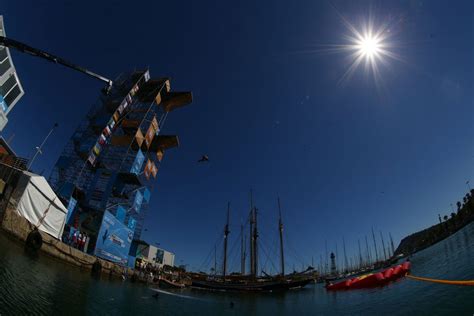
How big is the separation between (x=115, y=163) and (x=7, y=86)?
1685cm

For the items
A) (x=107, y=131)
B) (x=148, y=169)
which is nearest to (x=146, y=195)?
(x=148, y=169)

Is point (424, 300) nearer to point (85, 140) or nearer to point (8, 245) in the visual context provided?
point (8, 245)

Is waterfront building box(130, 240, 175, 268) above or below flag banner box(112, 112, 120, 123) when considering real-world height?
below

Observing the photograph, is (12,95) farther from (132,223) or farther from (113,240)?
(132,223)

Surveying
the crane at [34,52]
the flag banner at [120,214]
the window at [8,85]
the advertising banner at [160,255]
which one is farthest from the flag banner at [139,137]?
the advertising banner at [160,255]

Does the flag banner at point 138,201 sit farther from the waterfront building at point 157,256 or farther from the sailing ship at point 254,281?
the waterfront building at point 157,256

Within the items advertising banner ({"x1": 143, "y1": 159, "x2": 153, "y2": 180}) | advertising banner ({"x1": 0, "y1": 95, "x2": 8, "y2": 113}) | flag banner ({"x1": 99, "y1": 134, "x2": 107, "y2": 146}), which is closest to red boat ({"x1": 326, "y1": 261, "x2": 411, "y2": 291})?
advertising banner ({"x1": 143, "y1": 159, "x2": 153, "y2": 180})

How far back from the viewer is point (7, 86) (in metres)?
28.5

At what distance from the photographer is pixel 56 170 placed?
3291cm

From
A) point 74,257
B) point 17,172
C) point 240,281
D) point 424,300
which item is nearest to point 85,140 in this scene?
point 17,172

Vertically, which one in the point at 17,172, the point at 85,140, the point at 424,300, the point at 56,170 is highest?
the point at 85,140

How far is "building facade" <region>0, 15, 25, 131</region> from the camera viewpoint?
26.0 meters

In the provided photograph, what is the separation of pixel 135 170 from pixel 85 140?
369 inches

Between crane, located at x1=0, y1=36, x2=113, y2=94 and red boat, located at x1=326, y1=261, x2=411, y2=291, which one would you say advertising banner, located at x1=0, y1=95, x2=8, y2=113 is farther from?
red boat, located at x1=326, y1=261, x2=411, y2=291
